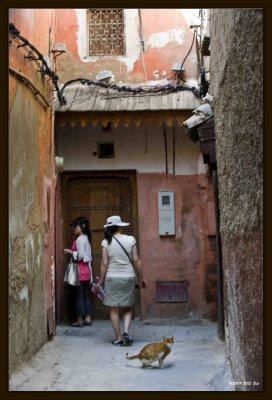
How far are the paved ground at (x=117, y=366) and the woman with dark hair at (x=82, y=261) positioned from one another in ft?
2.02

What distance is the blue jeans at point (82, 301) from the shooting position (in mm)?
10070

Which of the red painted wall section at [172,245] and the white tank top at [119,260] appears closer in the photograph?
the white tank top at [119,260]

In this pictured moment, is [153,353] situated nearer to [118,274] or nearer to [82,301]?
[118,274]

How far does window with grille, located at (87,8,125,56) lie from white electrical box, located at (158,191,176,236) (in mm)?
2377

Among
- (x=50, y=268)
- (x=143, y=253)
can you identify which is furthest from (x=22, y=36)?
(x=143, y=253)

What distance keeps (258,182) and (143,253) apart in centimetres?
687

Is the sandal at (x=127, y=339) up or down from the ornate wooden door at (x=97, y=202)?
down

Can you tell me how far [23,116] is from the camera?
704cm

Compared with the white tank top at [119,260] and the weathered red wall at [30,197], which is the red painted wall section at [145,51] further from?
the white tank top at [119,260]

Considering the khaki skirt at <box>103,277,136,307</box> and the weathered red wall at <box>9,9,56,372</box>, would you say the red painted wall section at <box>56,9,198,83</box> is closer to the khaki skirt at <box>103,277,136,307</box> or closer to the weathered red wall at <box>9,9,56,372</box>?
→ the weathered red wall at <box>9,9,56,372</box>

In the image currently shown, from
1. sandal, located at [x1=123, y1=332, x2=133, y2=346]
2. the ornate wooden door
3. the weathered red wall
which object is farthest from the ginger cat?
the ornate wooden door

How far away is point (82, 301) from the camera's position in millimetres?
10094

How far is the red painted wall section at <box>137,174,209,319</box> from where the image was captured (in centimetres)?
1080

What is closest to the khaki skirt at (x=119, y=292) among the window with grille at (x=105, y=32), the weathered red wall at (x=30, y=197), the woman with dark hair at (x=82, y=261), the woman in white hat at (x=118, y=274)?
the woman in white hat at (x=118, y=274)
